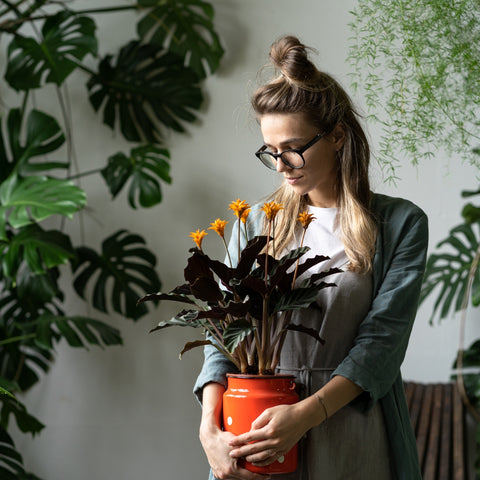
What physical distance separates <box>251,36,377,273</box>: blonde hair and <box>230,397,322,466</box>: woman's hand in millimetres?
299

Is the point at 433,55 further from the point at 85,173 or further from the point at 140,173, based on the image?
the point at 85,173

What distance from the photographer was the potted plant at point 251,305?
3.38 feet


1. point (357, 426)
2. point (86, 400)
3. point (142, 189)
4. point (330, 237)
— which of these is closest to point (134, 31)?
point (142, 189)

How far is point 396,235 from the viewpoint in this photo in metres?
1.21

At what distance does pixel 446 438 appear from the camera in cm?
222

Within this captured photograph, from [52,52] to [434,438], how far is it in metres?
1.96

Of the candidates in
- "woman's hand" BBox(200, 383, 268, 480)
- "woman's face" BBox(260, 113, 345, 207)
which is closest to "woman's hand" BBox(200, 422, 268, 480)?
"woman's hand" BBox(200, 383, 268, 480)

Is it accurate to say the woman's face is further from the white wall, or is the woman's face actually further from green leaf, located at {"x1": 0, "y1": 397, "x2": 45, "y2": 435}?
the white wall

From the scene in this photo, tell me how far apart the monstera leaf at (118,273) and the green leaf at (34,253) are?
0.32 meters

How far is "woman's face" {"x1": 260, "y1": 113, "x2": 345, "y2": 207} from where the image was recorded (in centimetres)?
119

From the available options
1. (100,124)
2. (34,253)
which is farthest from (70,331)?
(100,124)

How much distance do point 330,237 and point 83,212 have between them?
66.6 inches

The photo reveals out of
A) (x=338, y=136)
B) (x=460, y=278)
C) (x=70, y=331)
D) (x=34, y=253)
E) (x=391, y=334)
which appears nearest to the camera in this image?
(x=391, y=334)

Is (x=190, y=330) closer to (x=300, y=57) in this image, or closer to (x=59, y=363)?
(x=59, y=363)
